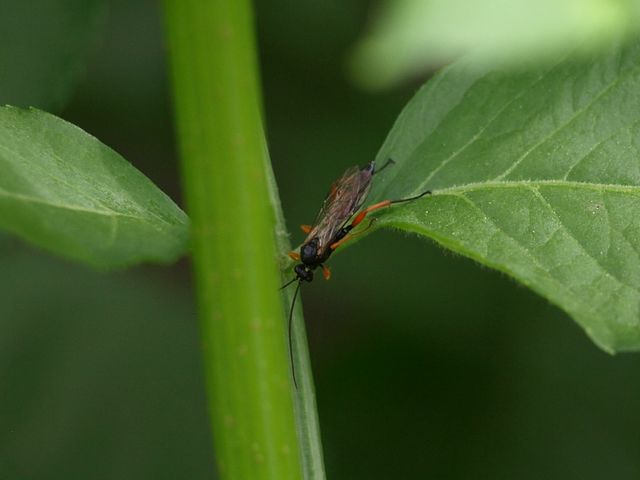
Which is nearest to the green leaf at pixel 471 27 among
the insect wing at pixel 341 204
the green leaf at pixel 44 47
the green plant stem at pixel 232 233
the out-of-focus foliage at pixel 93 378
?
the green plant stem at pixel 232 233

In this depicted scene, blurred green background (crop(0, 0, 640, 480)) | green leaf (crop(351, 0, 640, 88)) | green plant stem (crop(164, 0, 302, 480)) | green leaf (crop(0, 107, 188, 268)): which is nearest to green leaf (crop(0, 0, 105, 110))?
green leaf (crop(0, 107, 188, 268))

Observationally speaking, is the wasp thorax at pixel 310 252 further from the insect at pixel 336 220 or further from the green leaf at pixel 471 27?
the green leaf at pixel 471 27

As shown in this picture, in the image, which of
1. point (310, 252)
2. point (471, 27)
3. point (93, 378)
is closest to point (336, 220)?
point (310, 252)

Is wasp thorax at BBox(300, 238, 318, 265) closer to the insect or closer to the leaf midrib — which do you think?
the insect

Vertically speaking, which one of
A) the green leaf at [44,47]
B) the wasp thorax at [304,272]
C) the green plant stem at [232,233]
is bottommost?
the green plant stem at [232,233]

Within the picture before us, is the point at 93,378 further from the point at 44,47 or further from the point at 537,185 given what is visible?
the point at 537,185

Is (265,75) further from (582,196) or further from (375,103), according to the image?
(582,196)
